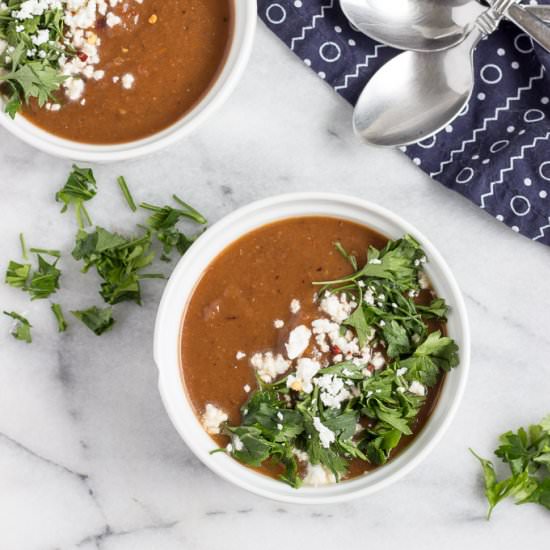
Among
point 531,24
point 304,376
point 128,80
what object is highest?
point 531,24

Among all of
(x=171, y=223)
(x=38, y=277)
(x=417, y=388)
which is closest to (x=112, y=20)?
(x=171, y=223)

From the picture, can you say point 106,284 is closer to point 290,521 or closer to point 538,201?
point 290,521

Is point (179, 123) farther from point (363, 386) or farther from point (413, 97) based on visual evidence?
point (363, 386)

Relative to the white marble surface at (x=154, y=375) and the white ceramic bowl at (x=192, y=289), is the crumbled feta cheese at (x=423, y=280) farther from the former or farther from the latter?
the white marble surface at (x=154, y=375)

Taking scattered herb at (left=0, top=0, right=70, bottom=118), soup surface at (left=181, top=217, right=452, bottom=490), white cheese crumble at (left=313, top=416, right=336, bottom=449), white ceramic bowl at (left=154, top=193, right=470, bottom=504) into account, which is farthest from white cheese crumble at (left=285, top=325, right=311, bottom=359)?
scattered herb at (left=0, top=0, right=70, bottom=118)

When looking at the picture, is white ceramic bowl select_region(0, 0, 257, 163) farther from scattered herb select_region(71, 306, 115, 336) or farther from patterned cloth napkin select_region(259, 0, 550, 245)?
scattered herb select_region(71, 306, 115, 336)

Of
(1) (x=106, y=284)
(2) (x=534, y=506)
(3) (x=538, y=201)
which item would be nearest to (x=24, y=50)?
(1) (x=106, y=284)
